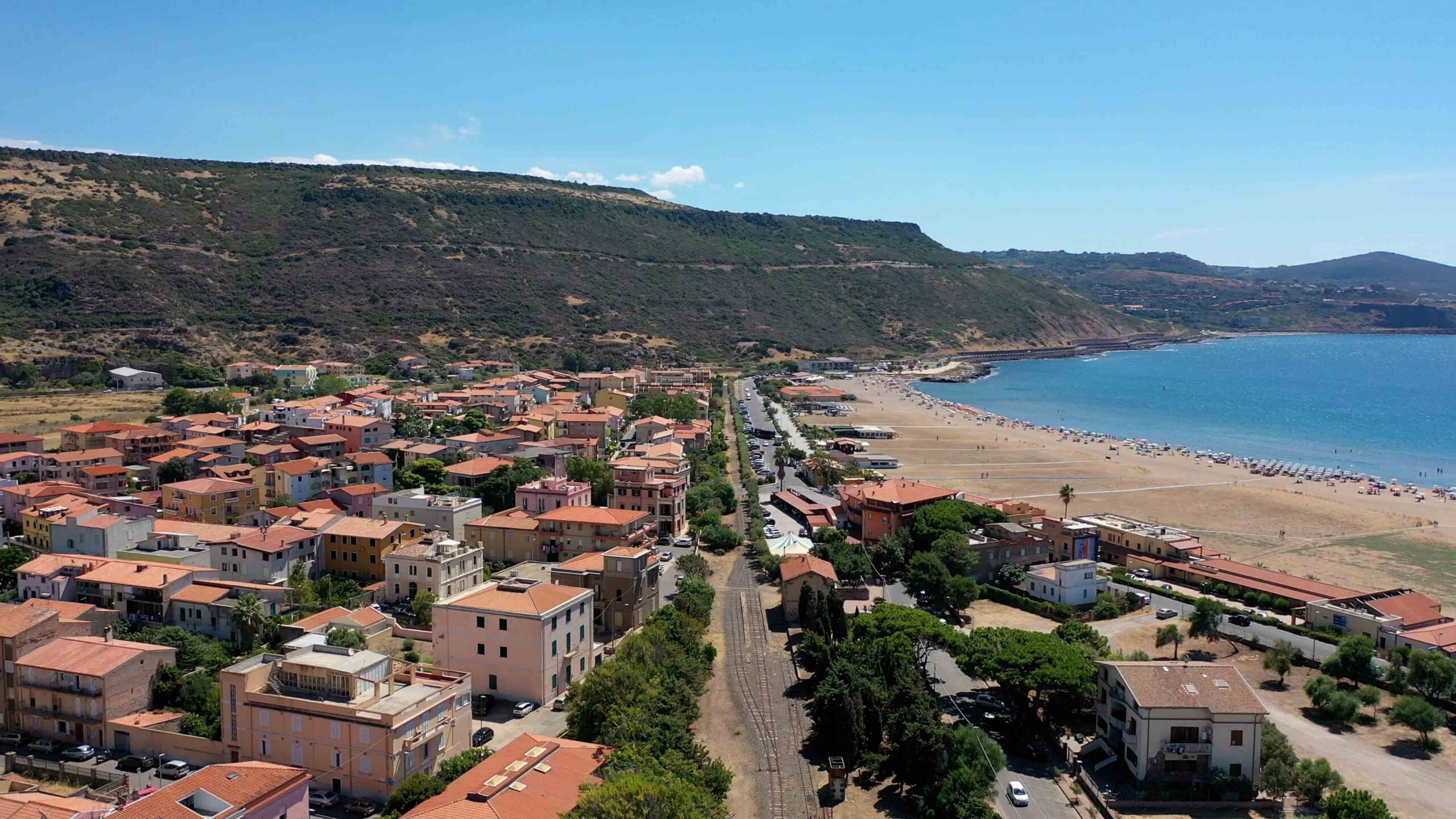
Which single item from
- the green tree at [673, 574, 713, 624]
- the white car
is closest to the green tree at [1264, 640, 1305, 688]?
the white car

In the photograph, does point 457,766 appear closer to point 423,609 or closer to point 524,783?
point 524,783

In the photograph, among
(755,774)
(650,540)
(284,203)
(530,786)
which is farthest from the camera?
(284,203)

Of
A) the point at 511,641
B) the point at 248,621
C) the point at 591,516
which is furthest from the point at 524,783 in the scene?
the point at 591,516

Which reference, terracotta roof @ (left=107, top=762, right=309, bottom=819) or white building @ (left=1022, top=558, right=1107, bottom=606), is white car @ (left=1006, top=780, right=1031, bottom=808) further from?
white building @ (left=1022, top=558, right=1107, bottom=606)

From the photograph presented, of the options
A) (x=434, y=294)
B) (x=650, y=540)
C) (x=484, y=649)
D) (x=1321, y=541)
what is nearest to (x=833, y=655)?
(x=484, y=649)

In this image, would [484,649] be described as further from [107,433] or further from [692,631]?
[107,433]

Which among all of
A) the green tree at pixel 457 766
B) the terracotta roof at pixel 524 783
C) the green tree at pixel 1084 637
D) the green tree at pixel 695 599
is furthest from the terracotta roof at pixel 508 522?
the green tree at pixel 1084 637
